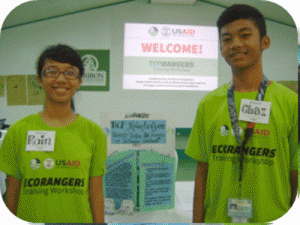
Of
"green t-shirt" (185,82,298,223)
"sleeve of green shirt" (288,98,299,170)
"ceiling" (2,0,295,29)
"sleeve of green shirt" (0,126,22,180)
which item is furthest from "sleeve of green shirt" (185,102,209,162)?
"sleeve of green shirt" (0,126,22,180)

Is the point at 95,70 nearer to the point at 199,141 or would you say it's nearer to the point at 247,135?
the point at 199,141

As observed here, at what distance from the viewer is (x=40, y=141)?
1.02 meters

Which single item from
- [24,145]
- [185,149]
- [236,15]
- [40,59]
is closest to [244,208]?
[185,149]

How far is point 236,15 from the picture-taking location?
1.02 m

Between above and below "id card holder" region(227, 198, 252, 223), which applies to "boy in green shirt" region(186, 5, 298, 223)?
above

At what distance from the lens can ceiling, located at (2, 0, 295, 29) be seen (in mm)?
1047

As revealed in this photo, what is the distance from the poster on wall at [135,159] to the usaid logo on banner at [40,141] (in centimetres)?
21

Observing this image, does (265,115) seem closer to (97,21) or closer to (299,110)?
(299,110)

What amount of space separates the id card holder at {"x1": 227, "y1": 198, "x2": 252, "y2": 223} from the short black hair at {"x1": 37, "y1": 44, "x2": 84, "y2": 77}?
81cm

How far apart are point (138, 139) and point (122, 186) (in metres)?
0.21

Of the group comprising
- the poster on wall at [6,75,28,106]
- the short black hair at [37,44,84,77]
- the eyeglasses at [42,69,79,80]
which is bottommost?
the poster on wall at [6,75,28,106]

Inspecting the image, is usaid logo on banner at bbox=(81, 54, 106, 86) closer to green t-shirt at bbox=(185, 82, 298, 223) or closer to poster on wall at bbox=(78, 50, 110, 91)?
poster on wall at bbox=(78, 50, 110, 91)

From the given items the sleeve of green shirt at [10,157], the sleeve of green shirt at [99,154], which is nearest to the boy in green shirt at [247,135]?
the sleeve of green shirt at [99,154]

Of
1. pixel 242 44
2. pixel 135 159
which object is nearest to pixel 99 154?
pixel 135 159
